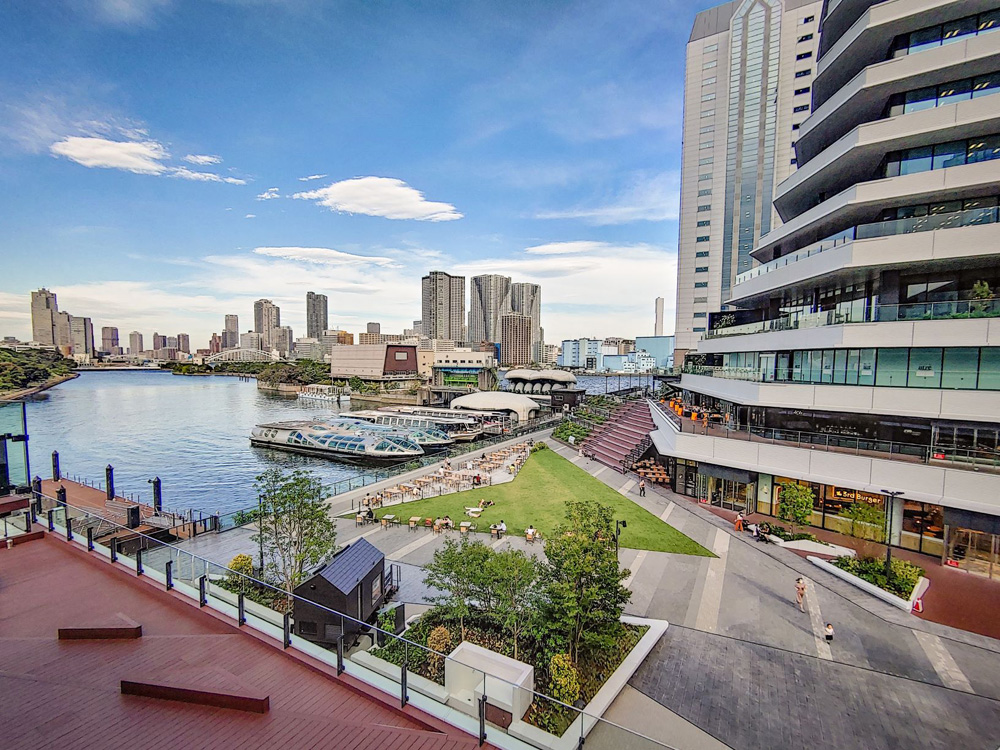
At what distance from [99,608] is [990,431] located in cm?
2764

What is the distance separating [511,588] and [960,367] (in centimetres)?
1933

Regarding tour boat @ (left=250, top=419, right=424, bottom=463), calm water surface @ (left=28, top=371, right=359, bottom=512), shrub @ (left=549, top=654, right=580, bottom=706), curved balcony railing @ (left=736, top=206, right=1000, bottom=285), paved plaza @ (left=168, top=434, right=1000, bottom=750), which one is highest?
curved balcony railing @ (left=736, top=206, right=1000, bottom=285)

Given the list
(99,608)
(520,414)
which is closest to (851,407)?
(99,608)

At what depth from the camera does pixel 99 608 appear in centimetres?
921

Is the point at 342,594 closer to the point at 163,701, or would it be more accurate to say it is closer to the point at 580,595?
the point at 163,701

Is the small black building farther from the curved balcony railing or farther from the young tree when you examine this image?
the curved balcony railing

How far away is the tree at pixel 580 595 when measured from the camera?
10.6 meters

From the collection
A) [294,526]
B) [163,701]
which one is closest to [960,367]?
[294,526]

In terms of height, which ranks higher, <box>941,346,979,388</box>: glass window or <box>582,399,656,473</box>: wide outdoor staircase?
<box>941,346,979,388</box>: glass window

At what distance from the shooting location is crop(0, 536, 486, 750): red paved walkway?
5.89 metres

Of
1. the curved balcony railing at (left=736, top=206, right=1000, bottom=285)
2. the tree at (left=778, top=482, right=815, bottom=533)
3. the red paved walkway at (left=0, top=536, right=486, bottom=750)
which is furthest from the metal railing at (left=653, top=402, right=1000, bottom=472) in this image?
the red paved walkway at (left=0, top=536, right=486, bottom=750)

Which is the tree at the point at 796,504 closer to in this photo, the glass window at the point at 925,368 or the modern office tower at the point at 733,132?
the glass window at the point at 925,368

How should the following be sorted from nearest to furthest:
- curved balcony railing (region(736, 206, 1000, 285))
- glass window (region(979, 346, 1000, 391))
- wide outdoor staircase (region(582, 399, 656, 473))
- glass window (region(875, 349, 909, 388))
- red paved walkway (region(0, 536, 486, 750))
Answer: red paved walkway (region(0, 536, 486, 750)) → glass window (region(979, 346, 1000, 391)) → curved balcony railing (region(736, 206, 1000, 285)) → glass window (region(875, 349, 909, 388)) → wide outdoor staircase (region(582, 399, 656, 473))

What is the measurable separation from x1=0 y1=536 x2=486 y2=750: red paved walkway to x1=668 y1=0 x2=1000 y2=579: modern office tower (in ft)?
62.6
